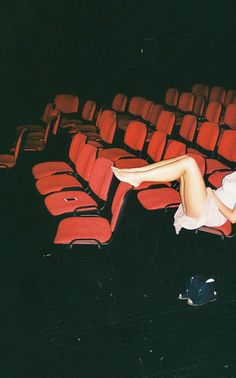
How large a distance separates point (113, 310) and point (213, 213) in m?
1.10

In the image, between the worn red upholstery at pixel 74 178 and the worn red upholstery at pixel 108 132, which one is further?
the worn red upholstery at pixel 108 132

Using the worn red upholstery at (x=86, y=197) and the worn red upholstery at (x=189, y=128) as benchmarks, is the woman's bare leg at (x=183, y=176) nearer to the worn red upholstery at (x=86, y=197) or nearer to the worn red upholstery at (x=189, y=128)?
the worn red upholstery at (x=86, y=197)

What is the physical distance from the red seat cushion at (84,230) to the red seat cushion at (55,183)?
70cm

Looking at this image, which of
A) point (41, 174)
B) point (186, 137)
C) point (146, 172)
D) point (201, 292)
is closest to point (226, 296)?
point (201, 292)

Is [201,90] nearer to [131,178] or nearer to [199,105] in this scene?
[199,105]

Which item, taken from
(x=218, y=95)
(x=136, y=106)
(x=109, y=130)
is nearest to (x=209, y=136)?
(x=109, y=130)

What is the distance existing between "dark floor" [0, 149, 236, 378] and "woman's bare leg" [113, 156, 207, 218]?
755 millimetres

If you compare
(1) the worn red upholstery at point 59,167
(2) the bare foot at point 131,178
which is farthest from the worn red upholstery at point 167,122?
(2) the bare foot at point 131,178

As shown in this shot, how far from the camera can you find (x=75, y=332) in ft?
8.91

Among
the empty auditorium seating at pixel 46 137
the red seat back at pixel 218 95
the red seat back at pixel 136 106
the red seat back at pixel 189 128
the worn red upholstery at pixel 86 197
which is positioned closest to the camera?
the worn red upholstery at pixel 86 197

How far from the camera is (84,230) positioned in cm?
306

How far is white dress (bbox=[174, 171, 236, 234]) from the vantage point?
3137 mm

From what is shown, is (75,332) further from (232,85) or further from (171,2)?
(232,85)

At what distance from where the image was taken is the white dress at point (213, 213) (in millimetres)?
3137
